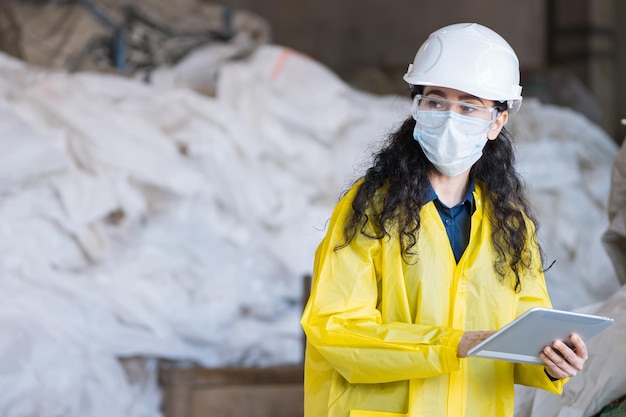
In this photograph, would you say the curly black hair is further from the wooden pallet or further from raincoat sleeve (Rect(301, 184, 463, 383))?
the wooden pallet

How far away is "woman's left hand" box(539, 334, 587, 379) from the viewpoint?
5.56 ft

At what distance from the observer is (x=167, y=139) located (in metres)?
4.40

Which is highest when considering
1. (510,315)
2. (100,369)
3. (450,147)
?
(450,147)

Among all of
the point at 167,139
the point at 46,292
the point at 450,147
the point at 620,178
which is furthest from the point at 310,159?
the point at 450,147

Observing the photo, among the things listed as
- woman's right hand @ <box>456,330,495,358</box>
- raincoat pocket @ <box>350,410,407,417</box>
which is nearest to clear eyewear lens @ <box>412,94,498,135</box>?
woman's right hand @ <box>456,330,495,358</box>

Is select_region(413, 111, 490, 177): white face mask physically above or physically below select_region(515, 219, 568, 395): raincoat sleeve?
above

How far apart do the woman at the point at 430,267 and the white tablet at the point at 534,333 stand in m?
0.07

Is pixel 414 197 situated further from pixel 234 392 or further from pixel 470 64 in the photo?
pixel 234 392

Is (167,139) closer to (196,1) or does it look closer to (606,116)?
(196,1)

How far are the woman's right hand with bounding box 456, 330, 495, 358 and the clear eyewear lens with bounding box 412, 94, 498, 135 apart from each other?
39 cm

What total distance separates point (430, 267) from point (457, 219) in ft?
0.46

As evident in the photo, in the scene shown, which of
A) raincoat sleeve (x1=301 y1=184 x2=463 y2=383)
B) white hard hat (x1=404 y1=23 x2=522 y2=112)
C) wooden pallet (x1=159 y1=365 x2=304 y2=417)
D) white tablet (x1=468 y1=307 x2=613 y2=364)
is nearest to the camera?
white tablet (x1=468 y1=307 x2=613 y2=364)

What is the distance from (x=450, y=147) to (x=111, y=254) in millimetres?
2420

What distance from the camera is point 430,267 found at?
1.84 metres
